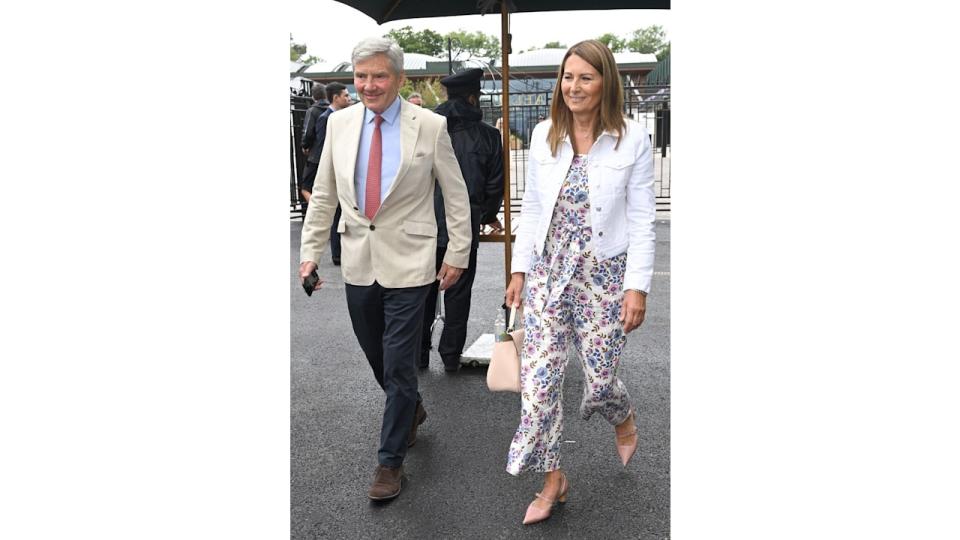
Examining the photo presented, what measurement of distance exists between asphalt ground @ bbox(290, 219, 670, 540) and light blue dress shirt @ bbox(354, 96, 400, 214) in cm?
139

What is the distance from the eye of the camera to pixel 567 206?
3.61m

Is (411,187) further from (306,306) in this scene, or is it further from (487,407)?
(306,306)

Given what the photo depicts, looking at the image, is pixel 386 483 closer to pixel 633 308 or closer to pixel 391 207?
pixel 391 207

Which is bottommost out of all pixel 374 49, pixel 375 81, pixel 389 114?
pixel 389 114

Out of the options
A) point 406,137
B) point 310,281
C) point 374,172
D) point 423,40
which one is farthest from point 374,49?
point 423,40

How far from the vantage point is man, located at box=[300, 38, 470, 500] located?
4.04 metres

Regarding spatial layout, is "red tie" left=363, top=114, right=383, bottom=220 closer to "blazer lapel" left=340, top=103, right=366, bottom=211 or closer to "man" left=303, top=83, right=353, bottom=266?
"blazer lapel" left=340, top=103, right=366, bottom=211

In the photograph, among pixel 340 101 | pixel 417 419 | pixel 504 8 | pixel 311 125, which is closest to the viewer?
pixel 417 419

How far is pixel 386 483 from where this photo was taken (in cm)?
395

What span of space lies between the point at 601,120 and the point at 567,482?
1739mm

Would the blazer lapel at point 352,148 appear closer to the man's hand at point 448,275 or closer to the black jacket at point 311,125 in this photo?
the man's hand at point 448,275

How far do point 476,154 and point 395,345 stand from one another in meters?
2.32

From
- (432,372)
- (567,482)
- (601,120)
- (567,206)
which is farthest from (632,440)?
(432,372)

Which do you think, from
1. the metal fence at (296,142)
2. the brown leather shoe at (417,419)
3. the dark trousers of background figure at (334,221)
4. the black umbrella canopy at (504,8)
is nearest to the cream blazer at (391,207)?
the black umbrella canopy at (504,8)
